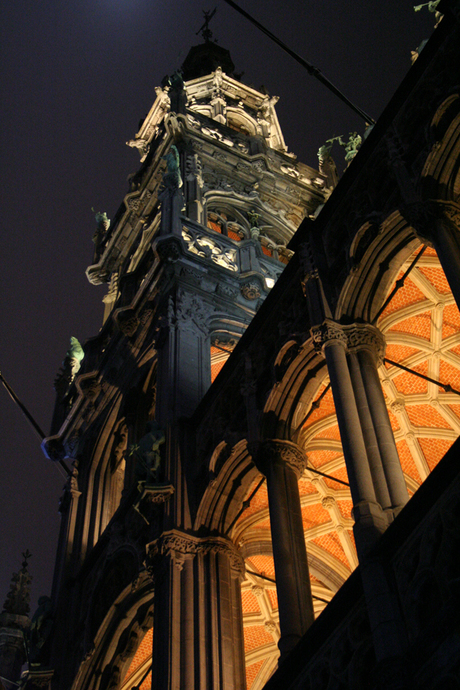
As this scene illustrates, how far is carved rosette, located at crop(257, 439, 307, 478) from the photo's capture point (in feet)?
54.9

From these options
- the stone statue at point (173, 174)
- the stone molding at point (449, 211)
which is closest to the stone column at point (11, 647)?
the stone statue at point (173, 174)

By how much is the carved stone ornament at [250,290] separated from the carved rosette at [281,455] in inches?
398

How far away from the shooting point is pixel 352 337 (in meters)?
15.6

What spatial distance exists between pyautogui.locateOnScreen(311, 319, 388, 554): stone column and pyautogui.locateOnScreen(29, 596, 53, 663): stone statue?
12.3 metres

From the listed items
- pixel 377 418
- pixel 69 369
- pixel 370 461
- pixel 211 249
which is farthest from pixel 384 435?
pixel 69 369

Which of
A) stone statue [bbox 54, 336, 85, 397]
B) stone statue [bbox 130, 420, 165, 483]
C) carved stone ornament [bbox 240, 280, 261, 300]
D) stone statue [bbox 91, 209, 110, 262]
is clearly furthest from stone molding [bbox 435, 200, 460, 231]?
stone statue [bbox 91, 209, 110, 262]

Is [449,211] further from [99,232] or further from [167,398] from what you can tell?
[99,232]

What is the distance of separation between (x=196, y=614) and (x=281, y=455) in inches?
130

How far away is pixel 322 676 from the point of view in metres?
12.0

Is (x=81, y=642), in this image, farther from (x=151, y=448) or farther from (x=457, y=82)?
(x=457, y=82)

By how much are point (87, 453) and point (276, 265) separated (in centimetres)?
848

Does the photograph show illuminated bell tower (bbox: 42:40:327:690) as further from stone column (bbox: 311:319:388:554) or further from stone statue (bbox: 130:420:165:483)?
stone column (bbox: 311:319:388:554)

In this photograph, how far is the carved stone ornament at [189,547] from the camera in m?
18.0

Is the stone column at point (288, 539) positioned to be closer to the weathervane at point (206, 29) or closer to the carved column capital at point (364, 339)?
the carved column capital at point (364, 339)
